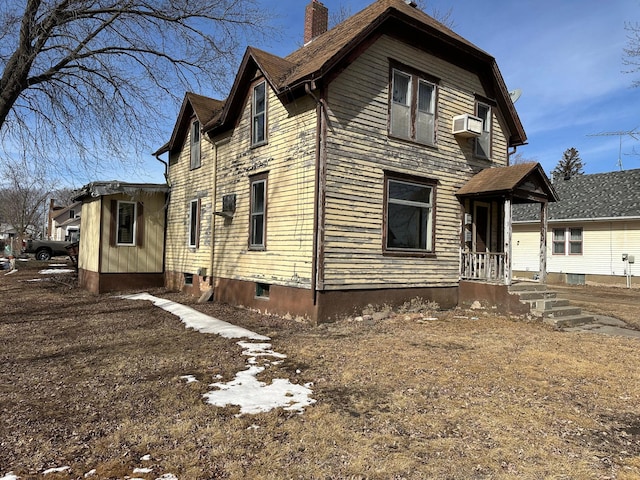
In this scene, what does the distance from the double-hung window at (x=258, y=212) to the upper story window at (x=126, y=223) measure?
19.3 feet

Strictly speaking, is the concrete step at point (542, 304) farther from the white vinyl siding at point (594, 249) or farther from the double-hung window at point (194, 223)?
the white vinyl siding at point (594, 249)

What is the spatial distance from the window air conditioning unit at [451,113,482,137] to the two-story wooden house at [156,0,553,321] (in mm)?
31

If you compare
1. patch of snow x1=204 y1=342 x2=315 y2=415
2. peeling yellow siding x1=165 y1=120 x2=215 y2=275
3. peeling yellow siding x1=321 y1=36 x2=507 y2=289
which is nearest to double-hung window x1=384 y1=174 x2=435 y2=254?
peeling yellow siding x1=321 y1=36 x2=507 y2=289

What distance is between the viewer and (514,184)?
10508 millimetres

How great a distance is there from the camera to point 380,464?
3398mm

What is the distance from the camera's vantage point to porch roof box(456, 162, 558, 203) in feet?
35.2

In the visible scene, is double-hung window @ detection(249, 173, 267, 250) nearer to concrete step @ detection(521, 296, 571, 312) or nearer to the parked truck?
concrete step @ detection(521, 296, 571, 312)

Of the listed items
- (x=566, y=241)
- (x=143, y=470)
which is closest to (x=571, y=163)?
(x=566, y=241)

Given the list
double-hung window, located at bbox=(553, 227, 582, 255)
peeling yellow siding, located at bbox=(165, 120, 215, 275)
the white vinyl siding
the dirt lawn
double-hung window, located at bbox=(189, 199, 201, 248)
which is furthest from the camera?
double-hung window, located at bbox=(553, 227, 582, 255)

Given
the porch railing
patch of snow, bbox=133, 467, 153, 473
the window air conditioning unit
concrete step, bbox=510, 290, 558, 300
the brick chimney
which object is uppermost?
the brick chimney

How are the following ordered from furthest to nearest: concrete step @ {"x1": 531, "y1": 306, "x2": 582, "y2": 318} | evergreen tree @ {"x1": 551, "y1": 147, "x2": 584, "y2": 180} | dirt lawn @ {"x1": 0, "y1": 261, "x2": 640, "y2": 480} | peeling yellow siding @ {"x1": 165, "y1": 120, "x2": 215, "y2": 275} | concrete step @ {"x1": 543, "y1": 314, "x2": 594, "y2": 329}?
evergreen tree @ {"x1": 551, "y1": 147, "x2": 584, "y2": 180}
peeling yellow siding @ {"x1": 165, "y1": 120, "x2": 215, "y2": 275}
concrete step @ {"x1": 531, "y1": 306, "x2": 582, "y2": 318}
concrete step @ {"x1": 543, "y1": 314, "x2": 594, "y2": 329}
dirt lawn @ {"x1": 0, "y1": 261, "x2": 640, "y2": 480}

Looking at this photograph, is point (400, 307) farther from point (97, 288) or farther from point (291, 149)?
point (97, 288)

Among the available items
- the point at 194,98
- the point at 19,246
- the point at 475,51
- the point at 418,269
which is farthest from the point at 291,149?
the point at 19,246

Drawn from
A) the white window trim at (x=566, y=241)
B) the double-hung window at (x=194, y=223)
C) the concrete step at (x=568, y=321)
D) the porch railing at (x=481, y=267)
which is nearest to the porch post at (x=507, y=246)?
the porch railing at (x=481, y=267)
